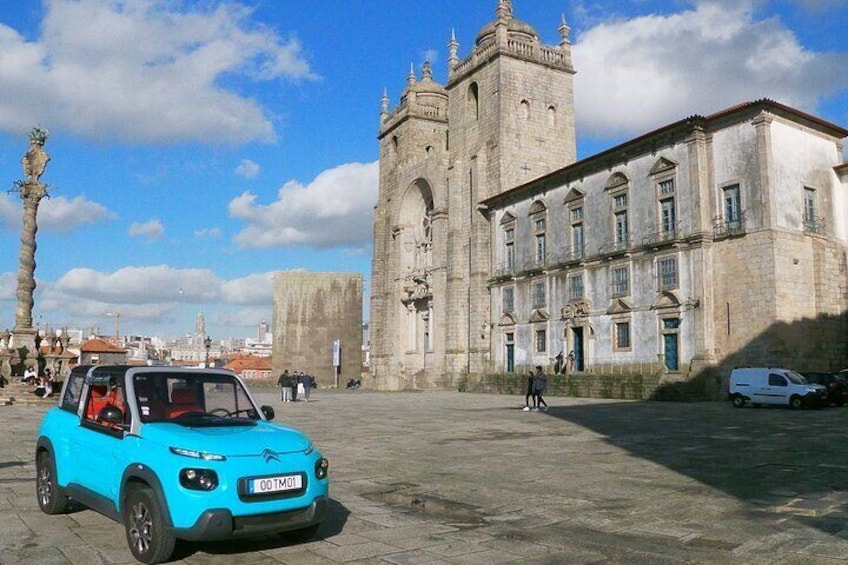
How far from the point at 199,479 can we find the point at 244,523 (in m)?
0.53

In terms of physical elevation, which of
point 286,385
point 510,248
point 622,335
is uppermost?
point 510,248

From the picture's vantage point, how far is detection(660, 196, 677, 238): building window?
3375 cm

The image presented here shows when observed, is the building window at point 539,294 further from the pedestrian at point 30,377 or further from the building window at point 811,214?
the pedestrian at point 30,377

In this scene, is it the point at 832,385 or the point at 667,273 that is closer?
the point at 832,385

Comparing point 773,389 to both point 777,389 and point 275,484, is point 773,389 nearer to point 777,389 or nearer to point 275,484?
point 777,389

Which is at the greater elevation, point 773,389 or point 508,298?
point 508,298

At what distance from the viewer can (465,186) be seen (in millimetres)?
49312

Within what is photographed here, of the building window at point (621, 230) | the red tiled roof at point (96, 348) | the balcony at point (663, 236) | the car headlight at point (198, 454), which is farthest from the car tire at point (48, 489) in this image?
the red tiled roof at point (96, 348)

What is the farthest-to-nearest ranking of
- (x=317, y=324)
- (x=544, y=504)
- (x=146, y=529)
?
1. (x=317, y=324)
2. (x=544, y=504)
3. (x=146, y=529)

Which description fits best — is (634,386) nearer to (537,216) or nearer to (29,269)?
(537,216)

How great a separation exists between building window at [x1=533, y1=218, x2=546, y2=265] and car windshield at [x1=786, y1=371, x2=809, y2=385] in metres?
17.6

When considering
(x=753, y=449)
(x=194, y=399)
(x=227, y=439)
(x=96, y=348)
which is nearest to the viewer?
(x=227, y=439)

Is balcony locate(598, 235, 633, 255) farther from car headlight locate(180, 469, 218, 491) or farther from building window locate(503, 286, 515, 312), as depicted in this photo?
car headlight locate(180, 469, 218, 491)

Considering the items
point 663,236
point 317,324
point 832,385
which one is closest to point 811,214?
point 663,236
